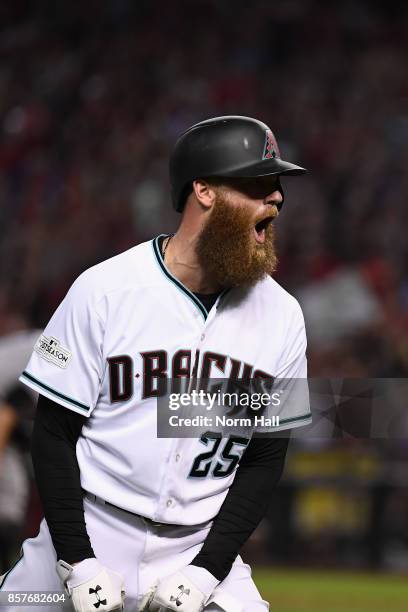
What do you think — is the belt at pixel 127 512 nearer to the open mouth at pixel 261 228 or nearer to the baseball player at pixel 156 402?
the baseball player at pixel 156 402

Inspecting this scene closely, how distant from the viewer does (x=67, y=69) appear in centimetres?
1093

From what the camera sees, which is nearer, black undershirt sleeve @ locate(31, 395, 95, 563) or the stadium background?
black undershirt sleeve @ locate(31, 395, 95, 563)

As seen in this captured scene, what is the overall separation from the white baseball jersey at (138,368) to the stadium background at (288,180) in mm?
3922

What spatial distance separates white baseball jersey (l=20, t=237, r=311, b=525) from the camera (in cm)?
270

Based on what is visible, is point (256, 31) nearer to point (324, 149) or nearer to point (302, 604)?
point (324, 149)

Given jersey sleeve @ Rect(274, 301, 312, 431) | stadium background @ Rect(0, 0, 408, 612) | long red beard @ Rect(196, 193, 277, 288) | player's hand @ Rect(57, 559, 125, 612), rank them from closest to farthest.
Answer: player's hand @ Rect(57, 559, 125, 612) < long red beard @ Rect(196, 193, 277, 288) < jersey sleeve @ Rect(274, 301, 312, 431) < stadium background @ Rect(0, 0, 408, 612)

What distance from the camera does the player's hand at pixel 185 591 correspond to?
256 cm

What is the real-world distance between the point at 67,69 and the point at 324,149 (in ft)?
9.55

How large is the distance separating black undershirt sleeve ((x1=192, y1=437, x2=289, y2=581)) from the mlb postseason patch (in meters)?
0.55

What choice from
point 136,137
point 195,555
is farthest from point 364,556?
point 195,555

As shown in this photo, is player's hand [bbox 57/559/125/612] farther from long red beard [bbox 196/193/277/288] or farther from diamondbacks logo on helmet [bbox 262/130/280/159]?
diamondbacks logo on helmet [bbox 262/130/280/159]

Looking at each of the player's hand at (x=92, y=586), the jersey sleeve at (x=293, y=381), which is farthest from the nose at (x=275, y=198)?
the player's hand at (x=92, y=586)

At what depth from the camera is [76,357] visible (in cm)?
271

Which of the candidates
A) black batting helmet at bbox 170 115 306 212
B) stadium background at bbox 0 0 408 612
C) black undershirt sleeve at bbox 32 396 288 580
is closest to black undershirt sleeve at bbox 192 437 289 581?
black undershirt sleeve at bbox 32 396 288 580
